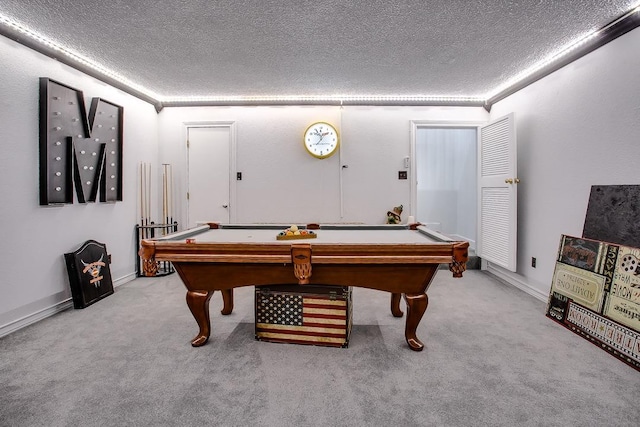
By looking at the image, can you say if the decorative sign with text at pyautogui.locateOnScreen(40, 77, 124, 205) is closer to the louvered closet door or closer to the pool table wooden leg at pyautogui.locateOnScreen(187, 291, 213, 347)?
the pool table wooden leg at pyautogui.locateOnScreen(187, 291, 213, 347)

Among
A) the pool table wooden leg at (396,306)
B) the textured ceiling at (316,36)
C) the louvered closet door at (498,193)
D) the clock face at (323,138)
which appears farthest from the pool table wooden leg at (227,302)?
the louvered closet door at (498,193)

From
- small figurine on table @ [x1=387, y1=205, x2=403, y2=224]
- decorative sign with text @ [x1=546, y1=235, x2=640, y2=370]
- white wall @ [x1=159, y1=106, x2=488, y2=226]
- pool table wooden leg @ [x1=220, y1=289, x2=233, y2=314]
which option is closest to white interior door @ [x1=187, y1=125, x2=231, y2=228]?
white wall @ [x1=159, y1=106, x2=488, y2=226]

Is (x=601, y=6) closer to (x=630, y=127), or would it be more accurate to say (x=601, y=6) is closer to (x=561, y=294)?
(x=630, y=127)

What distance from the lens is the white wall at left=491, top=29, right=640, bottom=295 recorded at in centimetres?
254

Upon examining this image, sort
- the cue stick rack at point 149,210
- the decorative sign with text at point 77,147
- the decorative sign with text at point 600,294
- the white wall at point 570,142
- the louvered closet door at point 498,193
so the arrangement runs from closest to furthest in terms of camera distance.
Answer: the decorative sign with text at point 600,294
the white wall at point 570,142
the decorative sign with text at point 77,147
the louvered closet door at point 498,193
the cue stick rack at point 149,210

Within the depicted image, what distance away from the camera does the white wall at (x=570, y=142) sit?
254cm

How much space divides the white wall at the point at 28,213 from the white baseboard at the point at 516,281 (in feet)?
16.0

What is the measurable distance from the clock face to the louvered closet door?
2050 millimetres

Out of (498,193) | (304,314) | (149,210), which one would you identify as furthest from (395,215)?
(149,210)

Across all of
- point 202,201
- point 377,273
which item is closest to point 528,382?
point 377,273

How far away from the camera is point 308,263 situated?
2.00 m

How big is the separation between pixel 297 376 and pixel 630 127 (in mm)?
3131

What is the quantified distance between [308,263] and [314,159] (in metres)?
2.89

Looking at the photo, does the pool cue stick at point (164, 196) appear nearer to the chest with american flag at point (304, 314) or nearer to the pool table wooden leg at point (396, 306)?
the chest with american flag at point (304, 314)
